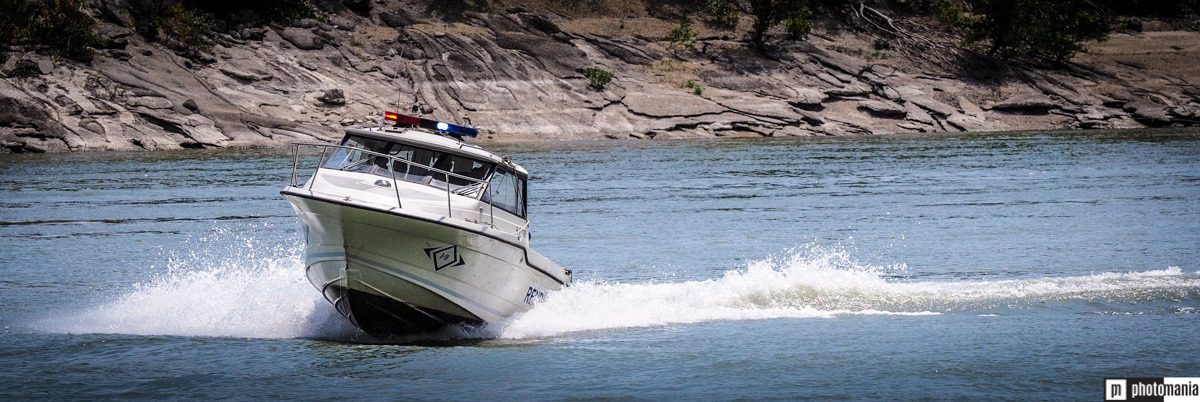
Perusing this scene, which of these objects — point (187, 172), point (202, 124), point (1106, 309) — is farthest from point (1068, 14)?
point (1106, 309)

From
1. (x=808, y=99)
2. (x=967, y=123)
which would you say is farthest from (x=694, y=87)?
(x=967, y=123)

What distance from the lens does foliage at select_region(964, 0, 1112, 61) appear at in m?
78.4

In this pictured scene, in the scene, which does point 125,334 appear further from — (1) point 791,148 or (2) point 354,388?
(1) point 791,148

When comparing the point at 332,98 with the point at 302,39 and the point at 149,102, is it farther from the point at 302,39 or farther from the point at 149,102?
the point at 149,102

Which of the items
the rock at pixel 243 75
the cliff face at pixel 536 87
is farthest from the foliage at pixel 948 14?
the rock at pixel 243 75

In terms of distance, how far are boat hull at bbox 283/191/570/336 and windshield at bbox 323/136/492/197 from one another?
986 millimetres

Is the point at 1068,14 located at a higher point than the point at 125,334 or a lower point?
lower

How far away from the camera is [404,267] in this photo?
1429 cm

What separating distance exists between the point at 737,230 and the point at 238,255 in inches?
411

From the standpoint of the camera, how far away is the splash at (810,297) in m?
16.5

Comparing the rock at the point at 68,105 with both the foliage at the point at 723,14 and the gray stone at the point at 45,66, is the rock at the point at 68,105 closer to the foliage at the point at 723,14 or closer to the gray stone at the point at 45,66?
the gray stone at the point at 45,66

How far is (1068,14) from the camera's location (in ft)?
269

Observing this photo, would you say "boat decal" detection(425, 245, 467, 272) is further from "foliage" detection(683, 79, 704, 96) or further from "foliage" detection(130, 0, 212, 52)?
"foliage" detection(683, 79, 704, 96)

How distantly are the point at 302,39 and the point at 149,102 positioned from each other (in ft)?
40.8
